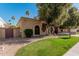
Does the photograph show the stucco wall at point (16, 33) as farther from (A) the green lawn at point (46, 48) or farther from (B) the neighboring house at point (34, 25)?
(A) the green lawn at point (46, 48)

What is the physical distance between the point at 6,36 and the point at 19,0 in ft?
5.03

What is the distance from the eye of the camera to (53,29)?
979cm

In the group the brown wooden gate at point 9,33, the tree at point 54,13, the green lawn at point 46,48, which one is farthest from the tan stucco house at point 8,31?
the tree at point 54,13

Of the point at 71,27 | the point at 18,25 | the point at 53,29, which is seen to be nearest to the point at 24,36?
the point at 18,25

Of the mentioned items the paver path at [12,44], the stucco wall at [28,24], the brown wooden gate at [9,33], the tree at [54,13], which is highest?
the tree at [54,13]

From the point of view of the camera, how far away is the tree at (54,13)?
9914mm

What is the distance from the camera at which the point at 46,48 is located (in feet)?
30.8

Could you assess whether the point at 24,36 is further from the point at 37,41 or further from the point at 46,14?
the point at 46,14

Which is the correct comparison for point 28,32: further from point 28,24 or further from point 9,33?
point 9,33

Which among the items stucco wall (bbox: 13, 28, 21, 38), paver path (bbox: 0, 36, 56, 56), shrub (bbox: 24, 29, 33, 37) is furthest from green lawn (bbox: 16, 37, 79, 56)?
stucco wall (bbox: 13, 28, 21, 38)

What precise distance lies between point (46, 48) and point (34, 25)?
0.95 m

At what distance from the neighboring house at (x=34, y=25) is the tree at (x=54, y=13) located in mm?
302

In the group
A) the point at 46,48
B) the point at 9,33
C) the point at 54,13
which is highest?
the point at 54,13

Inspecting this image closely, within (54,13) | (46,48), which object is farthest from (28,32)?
(54,13)
